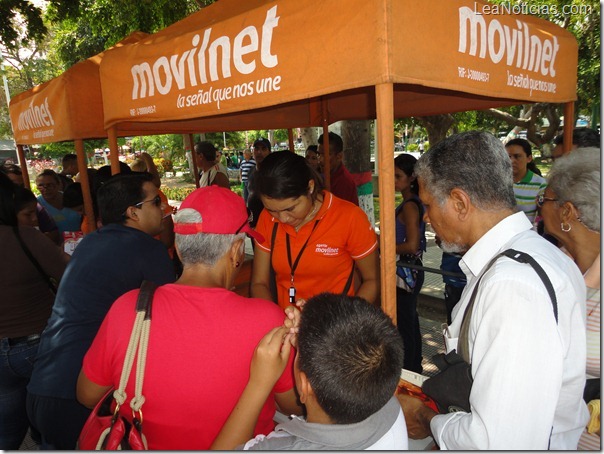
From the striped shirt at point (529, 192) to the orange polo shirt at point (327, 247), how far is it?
255cm

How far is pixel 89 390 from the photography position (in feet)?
4.65

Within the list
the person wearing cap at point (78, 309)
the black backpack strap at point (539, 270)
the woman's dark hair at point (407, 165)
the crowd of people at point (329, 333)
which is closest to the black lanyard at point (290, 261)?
the crowd of people at point (329, 333)

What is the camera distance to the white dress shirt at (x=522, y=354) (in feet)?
3.43

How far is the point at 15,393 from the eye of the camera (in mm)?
2387

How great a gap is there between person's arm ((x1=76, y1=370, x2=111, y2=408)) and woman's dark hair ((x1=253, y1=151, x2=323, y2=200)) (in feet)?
4.06

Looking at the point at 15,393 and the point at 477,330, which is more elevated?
the point at 477,330

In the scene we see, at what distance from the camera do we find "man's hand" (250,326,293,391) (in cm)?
118

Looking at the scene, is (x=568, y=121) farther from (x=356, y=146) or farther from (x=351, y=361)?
(x=356, y=146)

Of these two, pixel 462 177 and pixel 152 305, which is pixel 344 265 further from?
pixel 152 305

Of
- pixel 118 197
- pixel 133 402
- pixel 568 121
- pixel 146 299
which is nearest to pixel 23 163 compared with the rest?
pixel 118 197

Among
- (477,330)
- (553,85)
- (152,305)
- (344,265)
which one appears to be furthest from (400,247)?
(152,305)

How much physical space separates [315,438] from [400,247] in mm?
2560

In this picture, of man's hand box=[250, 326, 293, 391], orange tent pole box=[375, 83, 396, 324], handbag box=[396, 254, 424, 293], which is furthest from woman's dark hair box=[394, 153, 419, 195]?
man's hand box=[250, 326, 293, 391]

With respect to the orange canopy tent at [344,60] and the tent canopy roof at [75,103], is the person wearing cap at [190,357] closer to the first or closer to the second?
the orange canopy tent at [344,60]
